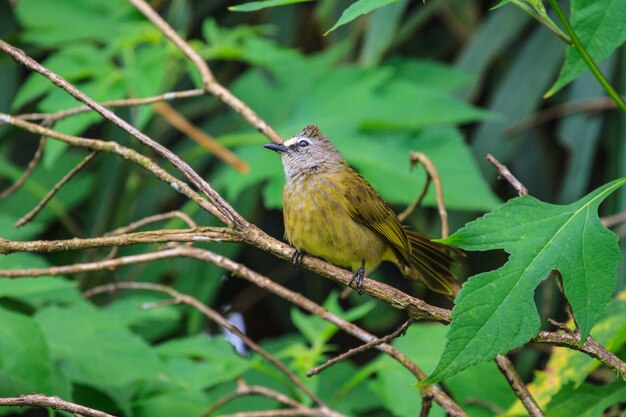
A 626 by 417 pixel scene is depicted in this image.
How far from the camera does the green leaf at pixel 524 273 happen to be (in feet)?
5.14

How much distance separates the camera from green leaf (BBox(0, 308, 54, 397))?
2.46 metres

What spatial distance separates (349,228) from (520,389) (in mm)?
1182

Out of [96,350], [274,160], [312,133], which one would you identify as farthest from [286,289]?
[274,160]

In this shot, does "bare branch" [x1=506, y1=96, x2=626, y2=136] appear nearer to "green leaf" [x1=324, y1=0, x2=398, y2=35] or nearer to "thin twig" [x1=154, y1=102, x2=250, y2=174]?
"thin twig" [x1=154, y1=102, x2=250, y2=174]

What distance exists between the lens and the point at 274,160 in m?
4.12

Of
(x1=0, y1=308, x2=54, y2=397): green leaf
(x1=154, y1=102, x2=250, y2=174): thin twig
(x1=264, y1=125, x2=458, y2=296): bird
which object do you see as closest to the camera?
(x1=0, y1=308, x2=54, y2=397): green leaf

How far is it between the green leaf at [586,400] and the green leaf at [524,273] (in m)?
0.58

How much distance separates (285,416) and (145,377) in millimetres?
502

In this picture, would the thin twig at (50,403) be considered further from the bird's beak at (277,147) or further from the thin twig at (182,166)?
the bird's beak at (277,147)

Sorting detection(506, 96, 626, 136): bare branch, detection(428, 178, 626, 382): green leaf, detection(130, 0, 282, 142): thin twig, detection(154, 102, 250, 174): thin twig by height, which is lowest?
detection(428, 178, 626, 382): green leaf

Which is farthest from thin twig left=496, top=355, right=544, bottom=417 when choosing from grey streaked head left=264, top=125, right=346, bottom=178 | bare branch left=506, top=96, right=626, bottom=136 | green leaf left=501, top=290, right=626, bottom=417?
bare branch left=506, top=96, right=626, bottom=136

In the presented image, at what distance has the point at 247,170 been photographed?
13.5ft

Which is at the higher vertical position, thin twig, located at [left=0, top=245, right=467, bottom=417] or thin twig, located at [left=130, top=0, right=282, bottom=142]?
thin twig, located at [left=130, top=0, right=282, bottom=142]

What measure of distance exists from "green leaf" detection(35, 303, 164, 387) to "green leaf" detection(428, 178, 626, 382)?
145 cm
